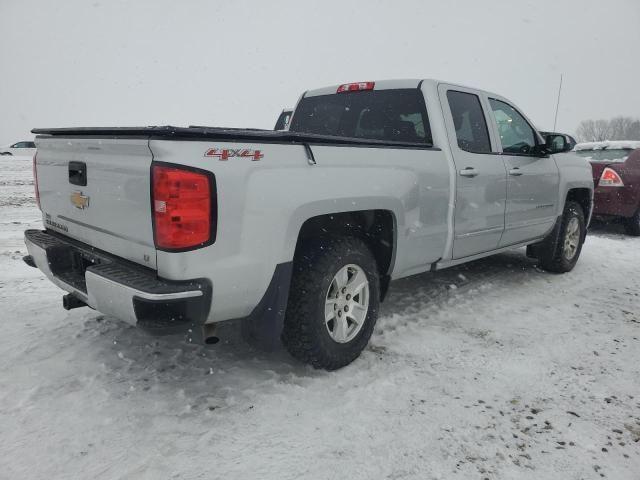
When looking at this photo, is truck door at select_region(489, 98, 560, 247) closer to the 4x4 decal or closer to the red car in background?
the 4x4 decal

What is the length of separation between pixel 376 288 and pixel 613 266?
4296 mm

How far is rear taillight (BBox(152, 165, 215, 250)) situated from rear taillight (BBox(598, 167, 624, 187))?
7760 millimetres

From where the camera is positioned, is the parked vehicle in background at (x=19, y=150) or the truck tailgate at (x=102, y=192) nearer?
the truck tailgate at (x=102, y=192)

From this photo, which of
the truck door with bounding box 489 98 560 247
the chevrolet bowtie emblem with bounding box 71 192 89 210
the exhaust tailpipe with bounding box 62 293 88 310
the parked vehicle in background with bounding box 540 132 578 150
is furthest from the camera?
the parked vehicle in background with bounding box 540 132 578 150

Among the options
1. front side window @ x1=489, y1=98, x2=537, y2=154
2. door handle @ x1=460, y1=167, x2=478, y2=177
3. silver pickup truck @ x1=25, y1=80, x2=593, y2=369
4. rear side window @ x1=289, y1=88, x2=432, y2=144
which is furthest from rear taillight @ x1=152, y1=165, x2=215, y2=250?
front side window @ x1=489, y1=98, x2=537, y2=154

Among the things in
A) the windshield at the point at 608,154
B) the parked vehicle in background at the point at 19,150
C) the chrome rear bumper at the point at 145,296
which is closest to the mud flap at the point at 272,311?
the chrome rear bumper at the point at 145,296

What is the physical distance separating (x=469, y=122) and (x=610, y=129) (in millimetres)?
88411

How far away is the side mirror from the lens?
455cm

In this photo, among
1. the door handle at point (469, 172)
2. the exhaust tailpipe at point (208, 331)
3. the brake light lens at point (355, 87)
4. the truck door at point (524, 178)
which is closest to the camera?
the exhaust tailpipe at point (208, 331)

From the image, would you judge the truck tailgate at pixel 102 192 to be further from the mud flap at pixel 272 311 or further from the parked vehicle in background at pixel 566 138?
the parked vehicle in background at pixel 566 138

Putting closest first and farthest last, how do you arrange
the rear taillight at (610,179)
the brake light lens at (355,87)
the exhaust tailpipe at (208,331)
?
1. the exhaust tailpipe at (208,331)
2. the brake light lens at (355,87)
3. the rear taillight at (610,179)

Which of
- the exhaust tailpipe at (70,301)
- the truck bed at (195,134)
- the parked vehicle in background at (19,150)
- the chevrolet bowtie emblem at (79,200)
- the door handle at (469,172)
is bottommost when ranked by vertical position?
the parked vehicle in background at (19,150)

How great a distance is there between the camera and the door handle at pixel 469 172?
3.65 m

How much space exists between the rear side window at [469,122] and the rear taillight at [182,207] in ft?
7.66
